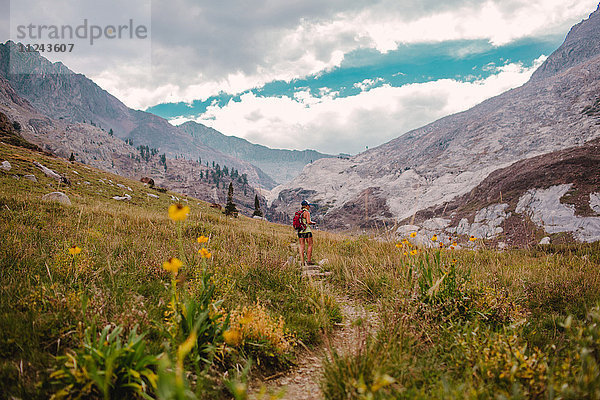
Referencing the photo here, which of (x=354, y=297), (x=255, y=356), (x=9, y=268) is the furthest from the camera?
(x=354, y=297)

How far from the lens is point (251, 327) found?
11.1 ft

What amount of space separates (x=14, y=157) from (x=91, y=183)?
637cm

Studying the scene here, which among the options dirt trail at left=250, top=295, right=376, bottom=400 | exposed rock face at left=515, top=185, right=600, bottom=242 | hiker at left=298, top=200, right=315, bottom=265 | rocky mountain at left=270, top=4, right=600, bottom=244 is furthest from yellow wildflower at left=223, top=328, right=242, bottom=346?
rocky mountain at left=270, top=4, right=600, bottom=244

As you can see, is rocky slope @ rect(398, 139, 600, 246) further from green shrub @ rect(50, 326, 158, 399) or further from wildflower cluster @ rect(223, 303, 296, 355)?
green shrub @ rect(50, 326, 158, 399)

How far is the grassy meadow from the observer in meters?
2.22

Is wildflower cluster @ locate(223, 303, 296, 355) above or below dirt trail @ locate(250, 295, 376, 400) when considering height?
above

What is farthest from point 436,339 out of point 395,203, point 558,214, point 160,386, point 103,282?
point 395,203

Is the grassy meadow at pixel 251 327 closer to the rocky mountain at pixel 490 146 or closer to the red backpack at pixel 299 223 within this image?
the red backpack at pixel 299 223

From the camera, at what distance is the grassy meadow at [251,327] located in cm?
222

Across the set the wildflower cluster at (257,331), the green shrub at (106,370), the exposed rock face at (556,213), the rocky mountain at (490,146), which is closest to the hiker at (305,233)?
the wildflower cluster at (257,331)

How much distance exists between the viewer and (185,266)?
5004 mm

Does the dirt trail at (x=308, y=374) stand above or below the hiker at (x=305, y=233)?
below

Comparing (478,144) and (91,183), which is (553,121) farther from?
(91,183)

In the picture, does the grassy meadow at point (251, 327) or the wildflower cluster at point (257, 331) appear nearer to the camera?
the grassy meadow at point (251, 327)
